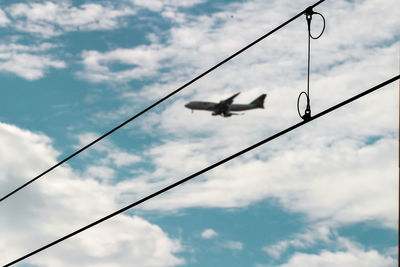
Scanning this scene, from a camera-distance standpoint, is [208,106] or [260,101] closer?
[208,106]

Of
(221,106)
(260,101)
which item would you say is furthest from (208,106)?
(260,101)

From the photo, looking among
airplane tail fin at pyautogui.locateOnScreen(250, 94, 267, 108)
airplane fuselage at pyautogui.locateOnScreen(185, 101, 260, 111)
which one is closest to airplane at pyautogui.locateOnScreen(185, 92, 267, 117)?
airplane fuselage at pyautogui.locateOnScreen(185, 101, 260, 111)

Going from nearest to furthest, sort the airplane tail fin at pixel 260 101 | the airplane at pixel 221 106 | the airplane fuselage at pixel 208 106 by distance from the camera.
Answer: the airplane at pixel 221 106, the airplane fuselage at pixel 208 106, the airplane tail fin at pixel 260 101

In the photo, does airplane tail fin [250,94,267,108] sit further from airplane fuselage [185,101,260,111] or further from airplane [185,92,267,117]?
airplane fuselage [185,101,260,111]

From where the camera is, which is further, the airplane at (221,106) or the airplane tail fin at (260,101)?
the airplane tail fin at (260,101)

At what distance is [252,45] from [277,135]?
3.76 meters

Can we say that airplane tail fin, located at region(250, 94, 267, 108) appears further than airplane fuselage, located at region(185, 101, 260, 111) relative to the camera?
Yes

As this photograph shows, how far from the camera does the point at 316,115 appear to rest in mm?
13328

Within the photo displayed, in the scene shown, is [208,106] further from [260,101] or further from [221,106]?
[260,101]

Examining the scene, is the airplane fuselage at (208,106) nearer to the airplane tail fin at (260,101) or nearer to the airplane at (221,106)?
the airplane at (221,106)

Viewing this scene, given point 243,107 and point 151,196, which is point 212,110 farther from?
point 151,196

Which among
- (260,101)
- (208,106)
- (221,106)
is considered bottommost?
(221,106)

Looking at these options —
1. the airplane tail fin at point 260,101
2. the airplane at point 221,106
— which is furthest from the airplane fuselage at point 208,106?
the airplane tail fin at point 260,101

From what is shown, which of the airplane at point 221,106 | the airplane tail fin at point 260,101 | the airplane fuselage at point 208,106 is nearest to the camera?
the airplane at point 221,106
